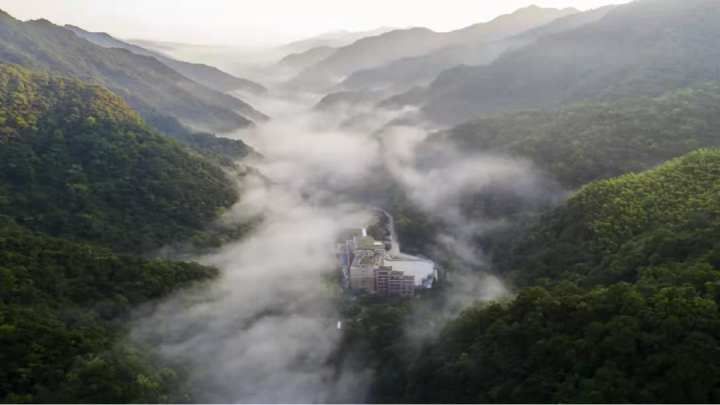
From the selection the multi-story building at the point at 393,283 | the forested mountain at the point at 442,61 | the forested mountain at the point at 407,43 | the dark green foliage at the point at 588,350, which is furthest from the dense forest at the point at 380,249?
the forested mountain at the point at 407,43

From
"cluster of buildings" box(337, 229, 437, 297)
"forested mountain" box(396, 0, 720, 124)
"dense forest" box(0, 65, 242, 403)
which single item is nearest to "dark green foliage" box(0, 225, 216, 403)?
"dense forest" box(0, 65, 242, 403)

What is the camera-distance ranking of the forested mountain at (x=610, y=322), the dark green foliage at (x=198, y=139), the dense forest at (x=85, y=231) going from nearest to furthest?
the forested mountain at (x=610, y=322) < the dense forest at (x=85, y=231) < the dark green foliage at (x=198, y=139)

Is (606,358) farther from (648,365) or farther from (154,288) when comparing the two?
(154,288)

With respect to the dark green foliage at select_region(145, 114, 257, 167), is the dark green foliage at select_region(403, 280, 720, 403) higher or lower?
lower

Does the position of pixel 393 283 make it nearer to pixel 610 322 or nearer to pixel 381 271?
pixel 381 271

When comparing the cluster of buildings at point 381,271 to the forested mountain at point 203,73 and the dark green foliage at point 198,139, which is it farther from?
the forested mountain at point 203,73

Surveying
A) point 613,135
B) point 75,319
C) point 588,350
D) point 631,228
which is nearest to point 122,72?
point 613,135

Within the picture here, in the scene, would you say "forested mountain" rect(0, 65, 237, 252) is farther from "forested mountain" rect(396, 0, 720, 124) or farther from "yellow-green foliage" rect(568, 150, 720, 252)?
"forested mountain" rect(396, 0, 720, 124)
